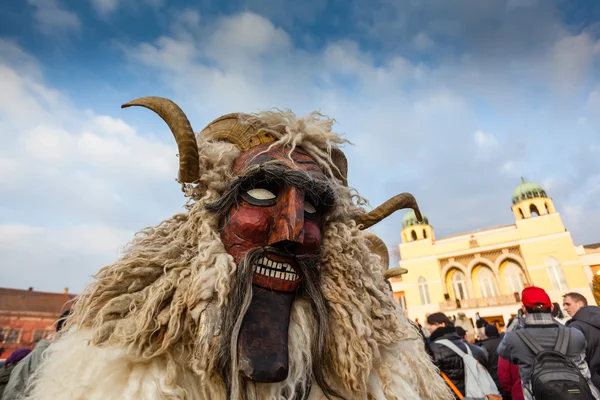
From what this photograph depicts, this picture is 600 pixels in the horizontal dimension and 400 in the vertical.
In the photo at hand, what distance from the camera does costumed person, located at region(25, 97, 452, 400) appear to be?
4.59 feet

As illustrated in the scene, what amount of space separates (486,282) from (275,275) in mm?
27155

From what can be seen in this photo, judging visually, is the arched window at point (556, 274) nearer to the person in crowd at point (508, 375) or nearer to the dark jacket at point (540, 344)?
the person in crowd at point (508, 375)

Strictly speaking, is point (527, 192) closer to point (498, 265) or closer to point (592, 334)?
point (498, 265)

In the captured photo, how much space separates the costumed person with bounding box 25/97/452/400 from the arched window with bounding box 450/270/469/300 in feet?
85.7

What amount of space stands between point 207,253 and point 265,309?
412 mm

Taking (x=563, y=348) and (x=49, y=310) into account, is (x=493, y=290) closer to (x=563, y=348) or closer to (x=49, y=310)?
(x=563, y=348)

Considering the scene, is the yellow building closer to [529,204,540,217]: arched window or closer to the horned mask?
[529,204,540,217]: arched window

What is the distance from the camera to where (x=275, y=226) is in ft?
5.44

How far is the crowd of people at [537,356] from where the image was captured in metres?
2.26

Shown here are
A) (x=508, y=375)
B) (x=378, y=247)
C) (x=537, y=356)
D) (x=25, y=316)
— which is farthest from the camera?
(x=25, y=316)

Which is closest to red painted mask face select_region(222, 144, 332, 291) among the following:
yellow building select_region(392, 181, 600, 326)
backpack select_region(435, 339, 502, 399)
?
backpack select_region(435, 339, 502, 399)

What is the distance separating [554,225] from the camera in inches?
907

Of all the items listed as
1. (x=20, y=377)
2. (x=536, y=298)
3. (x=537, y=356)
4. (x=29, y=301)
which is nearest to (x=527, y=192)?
(x=536, y=298)

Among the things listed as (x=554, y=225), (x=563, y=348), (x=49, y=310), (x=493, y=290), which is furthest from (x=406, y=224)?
(x=49, y=310)
